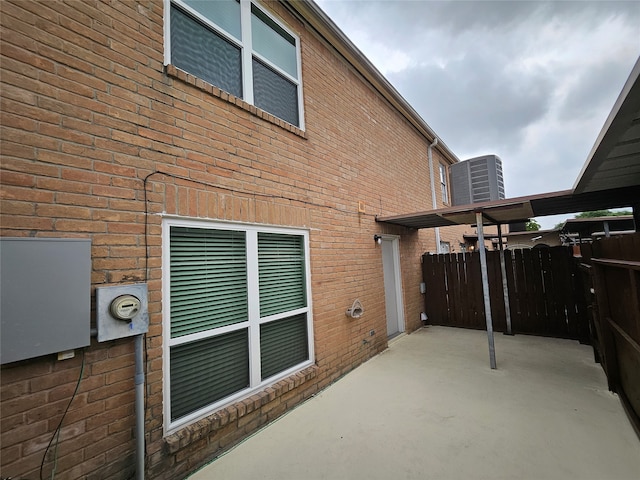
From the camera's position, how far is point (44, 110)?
191 centimetres

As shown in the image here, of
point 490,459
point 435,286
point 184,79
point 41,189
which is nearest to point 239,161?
point 184,79

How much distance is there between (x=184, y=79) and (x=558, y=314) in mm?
8588

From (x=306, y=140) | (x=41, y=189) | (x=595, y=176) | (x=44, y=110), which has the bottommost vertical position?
(x=41, y=189)

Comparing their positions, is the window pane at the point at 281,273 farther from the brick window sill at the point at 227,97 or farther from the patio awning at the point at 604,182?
the patio awning at the point at 604,182

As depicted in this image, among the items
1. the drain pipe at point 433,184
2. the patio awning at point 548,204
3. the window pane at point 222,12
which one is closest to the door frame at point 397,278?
the patio awning at point 548,204

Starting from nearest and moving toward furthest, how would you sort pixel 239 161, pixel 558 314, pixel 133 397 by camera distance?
pixel 133 397 → pixel 239 161 → pixel 558 314

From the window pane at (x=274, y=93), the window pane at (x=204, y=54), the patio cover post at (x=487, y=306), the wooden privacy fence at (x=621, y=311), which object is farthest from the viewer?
the patio cover post at (x=487, y=306)

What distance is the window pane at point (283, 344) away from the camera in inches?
131

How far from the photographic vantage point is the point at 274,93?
389 cm

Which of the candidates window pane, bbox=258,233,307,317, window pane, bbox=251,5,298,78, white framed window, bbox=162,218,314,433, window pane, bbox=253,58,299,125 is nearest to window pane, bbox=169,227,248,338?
white framed window, bbox=162,218,314,433

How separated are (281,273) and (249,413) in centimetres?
163

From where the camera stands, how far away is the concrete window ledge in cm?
240

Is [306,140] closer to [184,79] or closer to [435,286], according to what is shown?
[184,79]

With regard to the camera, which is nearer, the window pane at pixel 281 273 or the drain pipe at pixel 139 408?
the drain pipe at pixel 139 408
